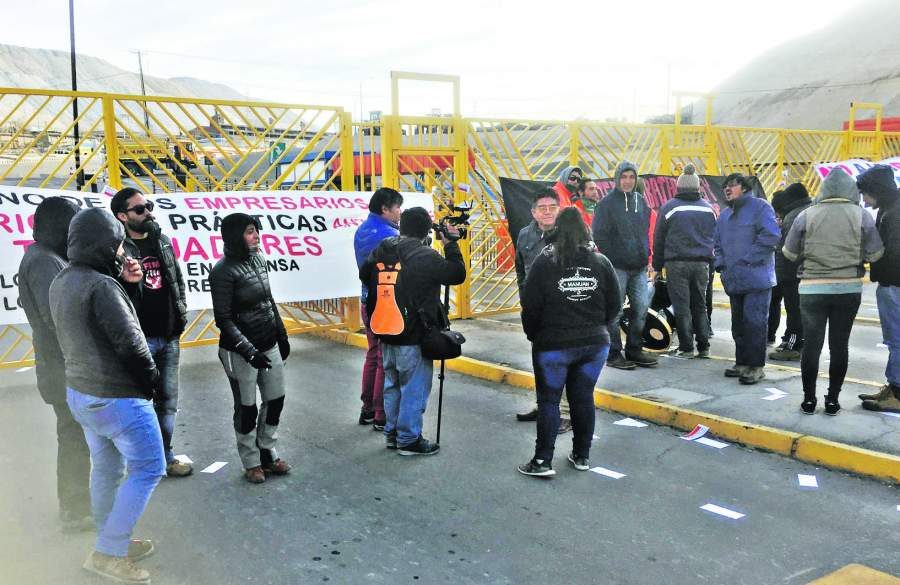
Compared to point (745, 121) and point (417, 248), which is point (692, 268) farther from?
point (745, 121)

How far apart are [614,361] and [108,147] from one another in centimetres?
580

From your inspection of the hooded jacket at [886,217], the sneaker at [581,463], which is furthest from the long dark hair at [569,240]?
the hooded jacket at [886,217]

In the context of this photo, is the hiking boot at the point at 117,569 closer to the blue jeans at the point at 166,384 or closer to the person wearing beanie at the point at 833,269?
the blue jeans at the point at 166,384

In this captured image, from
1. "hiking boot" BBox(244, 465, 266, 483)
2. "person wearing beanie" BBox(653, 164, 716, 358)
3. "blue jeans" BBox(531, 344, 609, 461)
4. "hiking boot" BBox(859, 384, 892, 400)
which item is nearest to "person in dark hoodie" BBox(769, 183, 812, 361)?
"person wearing beanie" BBox(653, 164, 716, 358)

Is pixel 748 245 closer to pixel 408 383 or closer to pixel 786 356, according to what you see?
pixel 786 356

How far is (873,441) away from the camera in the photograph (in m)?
5.27

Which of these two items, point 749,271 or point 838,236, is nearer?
point 838,236

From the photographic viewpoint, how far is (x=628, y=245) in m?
7.44

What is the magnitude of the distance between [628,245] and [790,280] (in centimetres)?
222

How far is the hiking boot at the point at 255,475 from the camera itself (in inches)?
192

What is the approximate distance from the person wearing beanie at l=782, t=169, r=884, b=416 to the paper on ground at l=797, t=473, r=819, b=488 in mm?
1141

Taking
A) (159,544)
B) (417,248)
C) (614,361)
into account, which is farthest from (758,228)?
(159,544)

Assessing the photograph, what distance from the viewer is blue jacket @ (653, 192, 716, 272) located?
25.3 feet

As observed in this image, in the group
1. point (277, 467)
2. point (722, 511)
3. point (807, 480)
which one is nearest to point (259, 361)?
point (277, 467)
